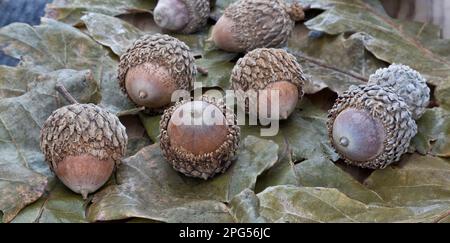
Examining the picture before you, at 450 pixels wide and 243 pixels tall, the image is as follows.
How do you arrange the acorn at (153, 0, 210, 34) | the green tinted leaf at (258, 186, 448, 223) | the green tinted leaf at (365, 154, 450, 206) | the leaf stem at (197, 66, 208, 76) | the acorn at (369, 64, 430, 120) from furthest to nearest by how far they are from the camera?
1. the acorn at (153, 0, 210, 34)
2. the leaf stem at (197, 66, 208, 76)
3. the acorn at (369, 64, 430, 120)
4. the green tinted leaf at (365, 154, 450, 206)
5. the green tinted leaf at (258, 186, 448, 223)

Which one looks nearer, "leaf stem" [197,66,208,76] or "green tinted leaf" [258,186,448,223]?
"green tinted leaf" [258,186,448,223]

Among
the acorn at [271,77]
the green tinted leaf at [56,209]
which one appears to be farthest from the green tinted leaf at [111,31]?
the green tinted leaf at [56,209]

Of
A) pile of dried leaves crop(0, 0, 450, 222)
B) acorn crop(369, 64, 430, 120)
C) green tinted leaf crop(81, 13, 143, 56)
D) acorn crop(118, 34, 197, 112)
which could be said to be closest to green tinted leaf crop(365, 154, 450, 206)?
pile of dried leaves crop(0, 0, 450, 222)

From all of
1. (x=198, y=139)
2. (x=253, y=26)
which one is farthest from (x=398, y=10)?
(x=198, y=139)

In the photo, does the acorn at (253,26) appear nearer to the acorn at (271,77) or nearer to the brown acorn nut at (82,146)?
the acorn at (271,77)

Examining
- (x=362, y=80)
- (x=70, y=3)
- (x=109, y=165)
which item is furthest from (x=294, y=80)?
(x=70, y=3)

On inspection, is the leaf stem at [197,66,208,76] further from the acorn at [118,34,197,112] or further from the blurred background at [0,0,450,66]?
the blurred background at [0,0,450,66]

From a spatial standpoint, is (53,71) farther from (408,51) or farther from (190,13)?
(408,51)
